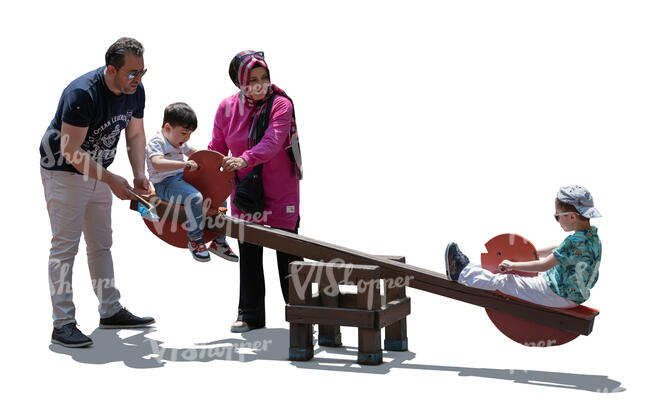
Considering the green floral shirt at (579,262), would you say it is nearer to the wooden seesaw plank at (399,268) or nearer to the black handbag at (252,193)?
the wooden seesaw plank at (399,268)

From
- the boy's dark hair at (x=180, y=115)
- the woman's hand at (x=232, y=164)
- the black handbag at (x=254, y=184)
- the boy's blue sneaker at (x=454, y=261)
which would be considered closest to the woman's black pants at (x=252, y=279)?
the black handbag at (x=254, y=184)

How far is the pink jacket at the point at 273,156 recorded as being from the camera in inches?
254

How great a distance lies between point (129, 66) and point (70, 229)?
3.79 feet

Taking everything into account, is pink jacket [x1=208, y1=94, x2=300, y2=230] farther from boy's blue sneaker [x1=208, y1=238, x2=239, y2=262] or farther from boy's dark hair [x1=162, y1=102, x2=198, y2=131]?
boy's dark hair [x1=162, y1=102, x2=198, y2=131]

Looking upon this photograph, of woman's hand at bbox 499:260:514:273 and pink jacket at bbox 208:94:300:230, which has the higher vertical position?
pink jacket at bbox 208:94:300:230

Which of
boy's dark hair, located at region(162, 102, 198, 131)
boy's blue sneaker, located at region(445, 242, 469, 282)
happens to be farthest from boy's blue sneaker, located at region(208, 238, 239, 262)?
boy's blue sneaker, located at region(445, 242, 469, 282)

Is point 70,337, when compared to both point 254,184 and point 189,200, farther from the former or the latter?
point 254,184

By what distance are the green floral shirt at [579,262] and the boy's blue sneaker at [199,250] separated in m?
2.22

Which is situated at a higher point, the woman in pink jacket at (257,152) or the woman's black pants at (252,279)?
the woman in pink jacket at (257,152)

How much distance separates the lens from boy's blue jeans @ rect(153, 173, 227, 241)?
246 inches

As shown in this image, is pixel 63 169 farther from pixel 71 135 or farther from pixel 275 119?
pixel 275 119

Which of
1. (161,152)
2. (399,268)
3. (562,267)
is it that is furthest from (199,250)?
(562,267)

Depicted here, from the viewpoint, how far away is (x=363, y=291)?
577 cm

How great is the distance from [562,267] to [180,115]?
8.47ft
